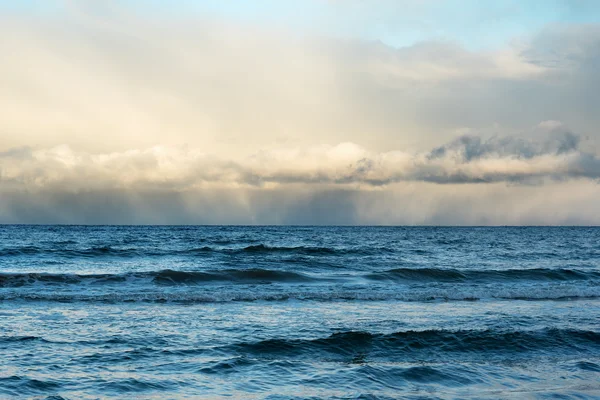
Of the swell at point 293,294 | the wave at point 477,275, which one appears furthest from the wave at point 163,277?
the wave at point 477,275

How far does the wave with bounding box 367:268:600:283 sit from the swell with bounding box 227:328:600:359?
1562cm

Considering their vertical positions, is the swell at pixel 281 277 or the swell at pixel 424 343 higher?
the swell at pixel 424 343

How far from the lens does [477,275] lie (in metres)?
30.6

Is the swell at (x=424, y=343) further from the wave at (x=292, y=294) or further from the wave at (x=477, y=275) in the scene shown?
the wave at (x=477, y=275)

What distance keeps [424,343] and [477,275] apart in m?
19.5

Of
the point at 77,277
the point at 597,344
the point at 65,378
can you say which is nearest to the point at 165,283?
the point at 77,277

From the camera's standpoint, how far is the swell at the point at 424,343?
11680mm

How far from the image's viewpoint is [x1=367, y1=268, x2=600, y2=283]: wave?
29.3 m

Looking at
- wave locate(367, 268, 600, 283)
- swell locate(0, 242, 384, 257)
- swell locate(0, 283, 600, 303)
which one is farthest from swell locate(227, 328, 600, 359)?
swell locate(0, 242, 384, 257)

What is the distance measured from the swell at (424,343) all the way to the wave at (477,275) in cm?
1562

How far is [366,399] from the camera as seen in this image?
338 inches

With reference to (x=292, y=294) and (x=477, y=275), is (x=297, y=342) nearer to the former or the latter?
(x=292, y=294)

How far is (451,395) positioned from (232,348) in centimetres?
473

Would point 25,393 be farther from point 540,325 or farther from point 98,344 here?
point 540,325
